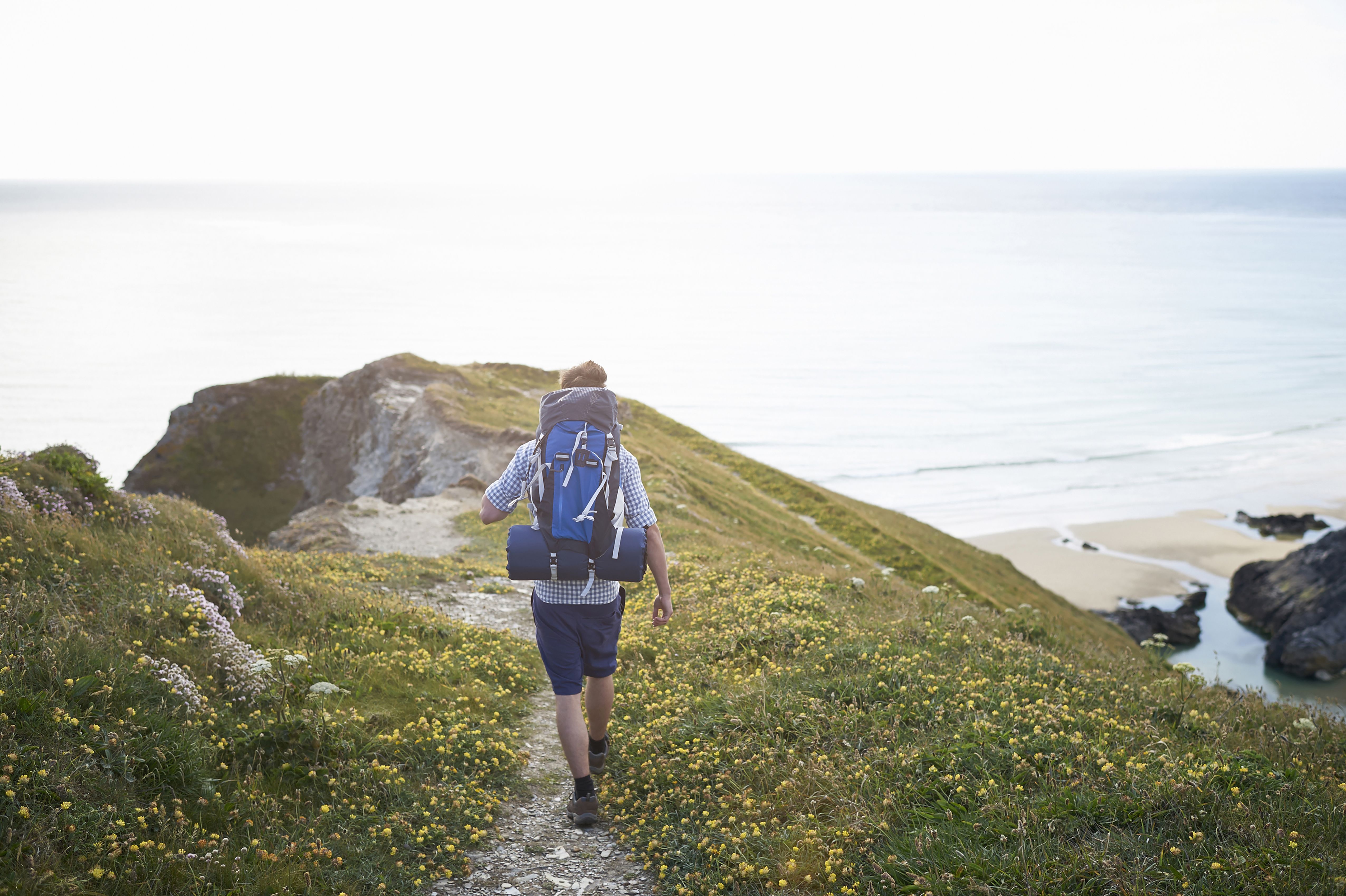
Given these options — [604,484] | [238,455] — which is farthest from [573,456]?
[238,455]

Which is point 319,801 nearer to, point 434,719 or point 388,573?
point 434,719

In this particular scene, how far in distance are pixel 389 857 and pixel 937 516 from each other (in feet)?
232

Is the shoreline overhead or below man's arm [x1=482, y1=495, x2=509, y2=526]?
below

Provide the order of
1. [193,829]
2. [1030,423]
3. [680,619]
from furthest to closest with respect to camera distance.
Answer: [1030,423]
[680,619]
[193,829]

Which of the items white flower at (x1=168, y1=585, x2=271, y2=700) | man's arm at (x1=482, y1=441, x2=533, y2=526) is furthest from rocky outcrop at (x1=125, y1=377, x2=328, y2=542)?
man's arm at (x1=482, y1=441, x2=533, y2=526)

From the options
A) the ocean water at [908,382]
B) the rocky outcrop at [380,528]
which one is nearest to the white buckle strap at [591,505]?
the rocky outcrop at [380,528]

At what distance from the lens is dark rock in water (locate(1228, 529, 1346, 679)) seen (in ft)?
135

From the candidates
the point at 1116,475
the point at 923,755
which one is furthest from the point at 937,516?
the point at 923,755

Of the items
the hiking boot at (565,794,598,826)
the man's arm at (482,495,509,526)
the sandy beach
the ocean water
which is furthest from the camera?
the ocean water

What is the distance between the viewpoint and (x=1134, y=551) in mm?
59219

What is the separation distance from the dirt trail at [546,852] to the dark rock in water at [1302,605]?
4835 cm

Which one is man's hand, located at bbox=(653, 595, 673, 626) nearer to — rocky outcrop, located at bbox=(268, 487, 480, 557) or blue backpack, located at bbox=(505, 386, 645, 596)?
blue backpack, located at bbox=(505, 386, 645, 596)

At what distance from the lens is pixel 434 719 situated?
8.05m

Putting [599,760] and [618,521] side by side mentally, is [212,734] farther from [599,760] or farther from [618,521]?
[618,521]
